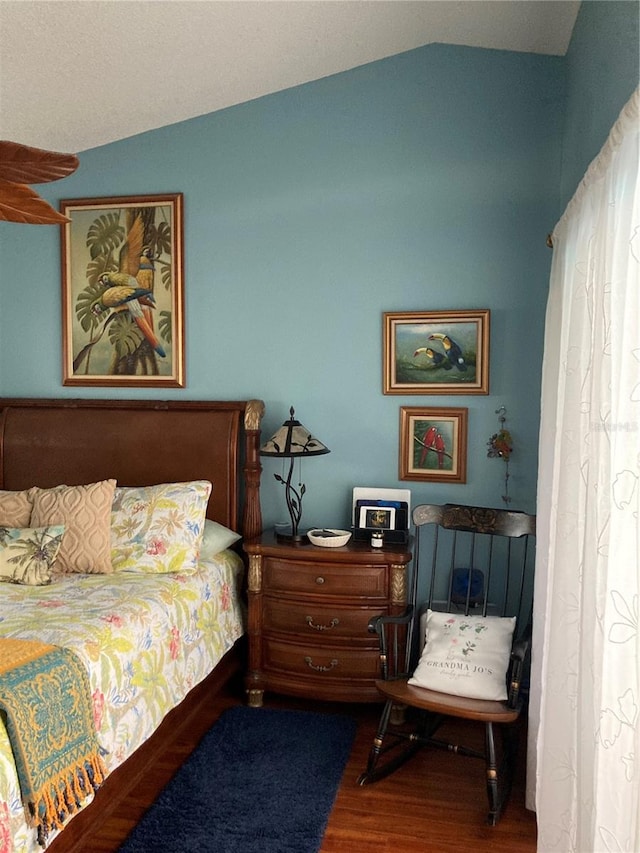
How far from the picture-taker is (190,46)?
2.97m

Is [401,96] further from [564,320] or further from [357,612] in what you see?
[357,612]

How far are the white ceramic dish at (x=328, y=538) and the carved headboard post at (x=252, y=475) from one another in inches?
12.4

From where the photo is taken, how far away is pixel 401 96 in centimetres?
341

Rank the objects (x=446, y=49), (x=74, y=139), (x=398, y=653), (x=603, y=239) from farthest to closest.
→ (x=74, y=139) < (x=446, y=49) < (x=398, y=653) < (x=603, y=239)

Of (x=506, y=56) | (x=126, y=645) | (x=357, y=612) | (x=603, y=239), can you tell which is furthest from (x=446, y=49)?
(x=126, y=645)

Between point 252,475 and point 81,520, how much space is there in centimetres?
85

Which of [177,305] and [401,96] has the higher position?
[401,96]

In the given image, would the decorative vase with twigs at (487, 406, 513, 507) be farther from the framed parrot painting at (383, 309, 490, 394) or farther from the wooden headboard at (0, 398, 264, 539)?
the wooden headboard at (0, 398, 264, 539)

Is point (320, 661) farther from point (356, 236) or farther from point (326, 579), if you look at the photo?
point (356, 236)

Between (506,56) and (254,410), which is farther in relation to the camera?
(254,410)

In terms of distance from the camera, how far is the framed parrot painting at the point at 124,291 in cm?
371

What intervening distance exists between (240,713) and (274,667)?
251 mm

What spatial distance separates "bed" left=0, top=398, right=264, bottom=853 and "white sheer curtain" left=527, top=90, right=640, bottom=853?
1.35m

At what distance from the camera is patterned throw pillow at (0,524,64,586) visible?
9.55 feet
